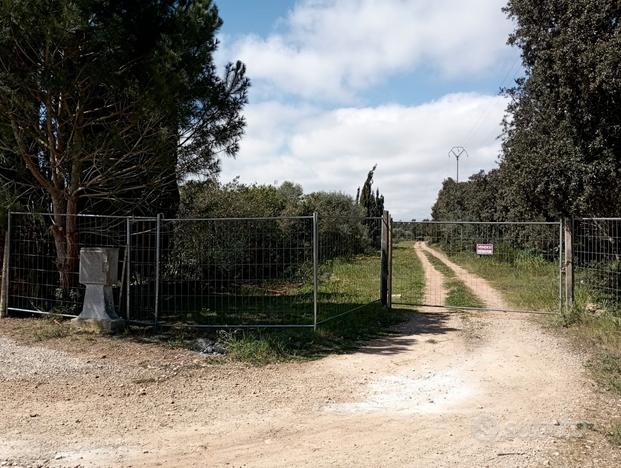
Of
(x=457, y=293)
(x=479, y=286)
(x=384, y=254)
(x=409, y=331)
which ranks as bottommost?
(x=409, y=331)

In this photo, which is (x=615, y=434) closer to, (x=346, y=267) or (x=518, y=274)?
(x=518, y=274)

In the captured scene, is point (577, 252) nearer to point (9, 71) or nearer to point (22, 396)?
point (22, 396)

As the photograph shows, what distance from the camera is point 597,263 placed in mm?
10484

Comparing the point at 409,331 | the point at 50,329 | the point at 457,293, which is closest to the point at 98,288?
the point at 50,329

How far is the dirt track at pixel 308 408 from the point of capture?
4531 mm

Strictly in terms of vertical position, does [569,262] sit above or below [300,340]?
above

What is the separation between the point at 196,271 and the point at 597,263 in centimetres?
853

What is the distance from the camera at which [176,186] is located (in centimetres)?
1237

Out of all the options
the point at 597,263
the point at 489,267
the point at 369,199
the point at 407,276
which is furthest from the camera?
the point at 369,199

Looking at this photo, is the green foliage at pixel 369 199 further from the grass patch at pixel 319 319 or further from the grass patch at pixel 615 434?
the grass patch at pixel 615 434

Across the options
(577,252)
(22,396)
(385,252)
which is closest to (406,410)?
(22,396)

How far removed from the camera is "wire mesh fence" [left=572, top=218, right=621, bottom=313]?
400 inches

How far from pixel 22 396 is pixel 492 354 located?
6.21 meters

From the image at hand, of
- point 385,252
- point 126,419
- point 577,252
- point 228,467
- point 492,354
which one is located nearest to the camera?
point 228,467
